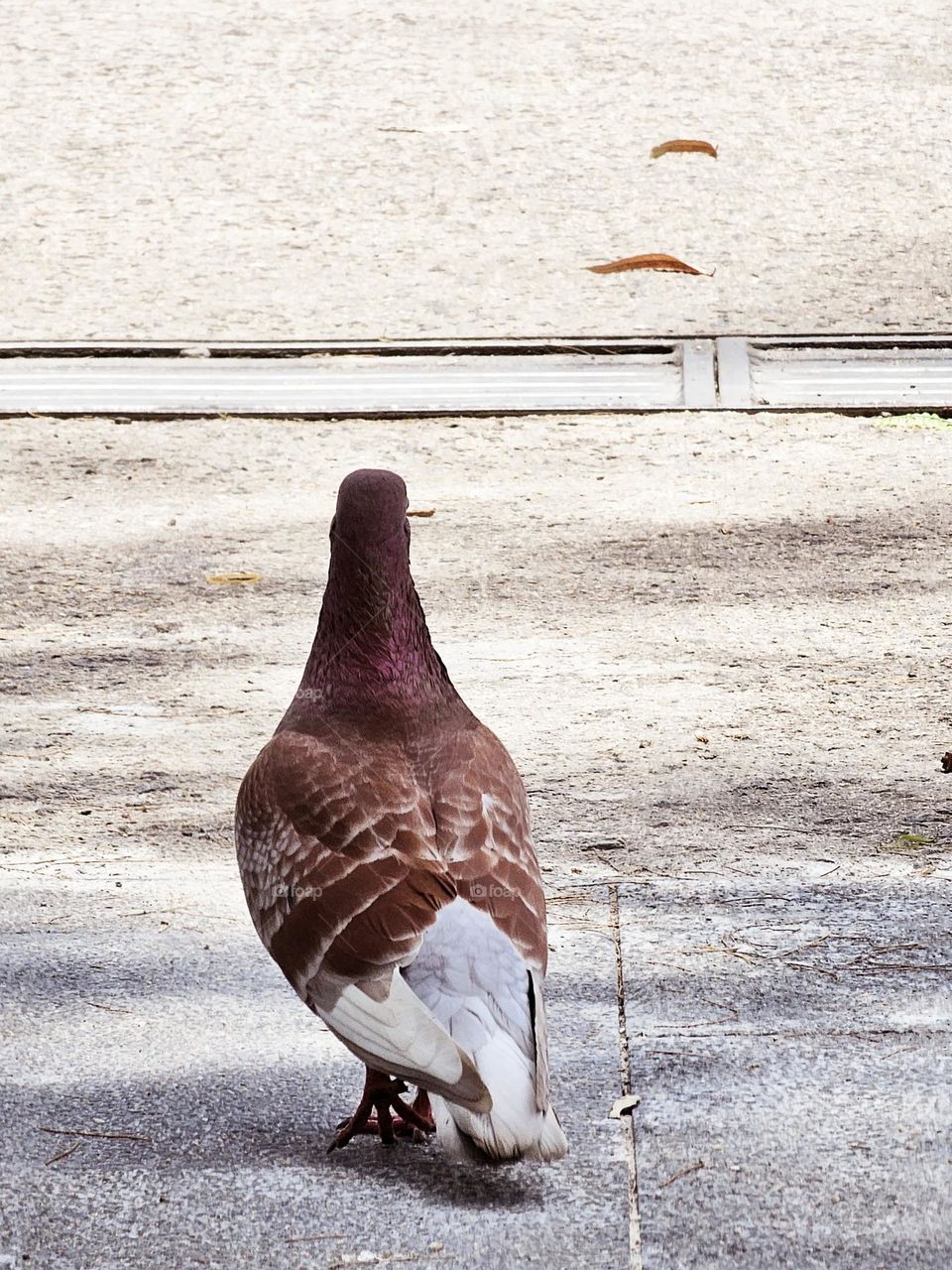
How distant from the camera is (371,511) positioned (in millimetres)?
2924

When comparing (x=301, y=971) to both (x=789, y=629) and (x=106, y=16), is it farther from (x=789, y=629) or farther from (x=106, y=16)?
(x=106, y=16)

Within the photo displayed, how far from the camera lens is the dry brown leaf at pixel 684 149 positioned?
10398mm

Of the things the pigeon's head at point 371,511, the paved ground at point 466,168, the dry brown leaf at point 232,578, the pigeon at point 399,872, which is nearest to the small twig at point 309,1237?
the pigeon at point 399,872

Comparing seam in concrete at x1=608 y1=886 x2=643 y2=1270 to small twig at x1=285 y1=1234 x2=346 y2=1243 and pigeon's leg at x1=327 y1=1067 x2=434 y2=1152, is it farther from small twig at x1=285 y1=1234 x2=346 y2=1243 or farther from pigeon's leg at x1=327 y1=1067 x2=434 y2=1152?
small twig at x1=285 y1=1234 x2=346 y2=1243

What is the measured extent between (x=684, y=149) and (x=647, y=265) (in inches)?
71.6

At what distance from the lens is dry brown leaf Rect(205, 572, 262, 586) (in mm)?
5855

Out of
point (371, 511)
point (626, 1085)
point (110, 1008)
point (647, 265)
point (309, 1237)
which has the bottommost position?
point (309, 1237)

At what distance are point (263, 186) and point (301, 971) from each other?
812cm

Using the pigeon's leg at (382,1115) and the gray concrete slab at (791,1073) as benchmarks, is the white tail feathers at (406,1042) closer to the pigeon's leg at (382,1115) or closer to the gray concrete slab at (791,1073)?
the pigeon's leg at (382,1115)

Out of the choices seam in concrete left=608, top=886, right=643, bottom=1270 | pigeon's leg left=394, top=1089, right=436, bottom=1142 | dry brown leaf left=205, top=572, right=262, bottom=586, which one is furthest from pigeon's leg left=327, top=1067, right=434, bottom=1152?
dry brown leaf left=205, top=572, right=262, bottom=586

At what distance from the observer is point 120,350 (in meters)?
8.09

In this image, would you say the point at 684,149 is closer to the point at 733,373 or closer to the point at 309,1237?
the point at 733,373

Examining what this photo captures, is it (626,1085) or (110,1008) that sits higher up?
(110,1008)

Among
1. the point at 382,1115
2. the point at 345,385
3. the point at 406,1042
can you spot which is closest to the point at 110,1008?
the point at 382,1115
